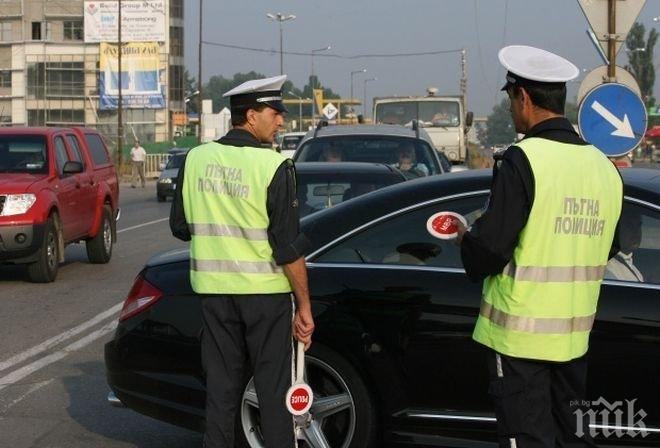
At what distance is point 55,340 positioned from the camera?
33.0 feet

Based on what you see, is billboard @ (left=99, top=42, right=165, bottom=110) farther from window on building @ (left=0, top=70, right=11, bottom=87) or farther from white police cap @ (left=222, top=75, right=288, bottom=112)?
white police cap @ (left=222, top=75, right=288, bottom=112)

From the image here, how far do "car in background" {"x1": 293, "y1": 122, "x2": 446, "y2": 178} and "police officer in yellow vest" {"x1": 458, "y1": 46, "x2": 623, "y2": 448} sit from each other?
9179mm

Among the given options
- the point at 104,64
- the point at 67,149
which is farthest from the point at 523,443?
the point at 104,64

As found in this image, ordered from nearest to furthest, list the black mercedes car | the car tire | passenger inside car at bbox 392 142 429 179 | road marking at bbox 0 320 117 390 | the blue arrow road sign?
1. the black mercedes car
2. the car tire
3. road marking at bbox 0 320 117 390
4. the blue arrow road sign
5. passenger inside car at bbox 392 142 429 179

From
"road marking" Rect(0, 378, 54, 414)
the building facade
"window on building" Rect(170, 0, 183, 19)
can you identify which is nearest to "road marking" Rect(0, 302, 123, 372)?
"road marking" Rect(0, 378, 54, 414)

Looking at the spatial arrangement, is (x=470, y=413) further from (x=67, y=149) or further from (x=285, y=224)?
(x=67, y=149)

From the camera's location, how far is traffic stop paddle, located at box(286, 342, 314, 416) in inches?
190

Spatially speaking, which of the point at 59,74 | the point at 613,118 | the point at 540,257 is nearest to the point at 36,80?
the point at 59,74

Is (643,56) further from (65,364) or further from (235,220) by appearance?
(235,220)

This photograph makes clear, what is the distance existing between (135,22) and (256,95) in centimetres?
7011

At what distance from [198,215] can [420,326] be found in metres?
1.32

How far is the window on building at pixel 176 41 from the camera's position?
92213 mm

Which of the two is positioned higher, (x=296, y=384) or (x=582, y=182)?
(x=582, y=182)

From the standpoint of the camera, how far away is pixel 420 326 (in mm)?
5621
